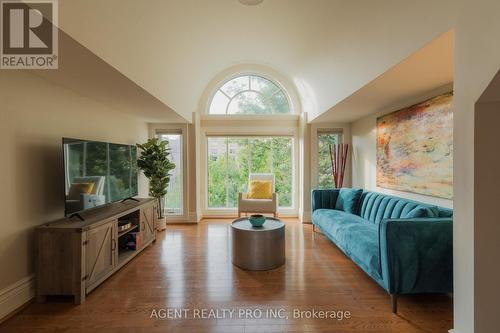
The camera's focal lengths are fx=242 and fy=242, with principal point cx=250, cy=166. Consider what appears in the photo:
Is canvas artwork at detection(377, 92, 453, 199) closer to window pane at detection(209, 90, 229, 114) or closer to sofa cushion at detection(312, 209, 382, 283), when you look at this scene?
sofa cushion at detection(312, 209, 382, 283)

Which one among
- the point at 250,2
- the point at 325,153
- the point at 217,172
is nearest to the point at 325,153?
the point at 325,153

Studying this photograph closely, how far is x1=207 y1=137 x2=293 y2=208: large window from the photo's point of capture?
18.5 feet

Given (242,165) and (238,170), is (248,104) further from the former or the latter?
(238,170)

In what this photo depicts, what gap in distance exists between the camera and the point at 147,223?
3.70 metres

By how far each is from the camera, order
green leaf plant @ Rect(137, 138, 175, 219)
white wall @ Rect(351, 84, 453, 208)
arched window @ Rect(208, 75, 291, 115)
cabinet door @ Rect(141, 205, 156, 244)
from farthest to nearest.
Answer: arched window @ Rect(208, 75, 291, 115)
green leaf plant @ Rect(137, 138, 175, 219)
cabinet door @ Rect(141, 205, 156, 244)
white wall @ Rect(351, 84, 453, 208)

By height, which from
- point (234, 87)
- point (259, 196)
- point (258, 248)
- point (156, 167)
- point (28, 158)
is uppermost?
point (234, 87)

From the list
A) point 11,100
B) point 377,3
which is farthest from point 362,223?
point 11,100

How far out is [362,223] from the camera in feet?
10.7

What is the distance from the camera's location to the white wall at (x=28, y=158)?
6.96 feet

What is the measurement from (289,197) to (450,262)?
12.1ft

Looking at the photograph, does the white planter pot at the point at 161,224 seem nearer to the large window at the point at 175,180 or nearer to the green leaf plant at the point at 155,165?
the green leaf plant at the point at 155,165

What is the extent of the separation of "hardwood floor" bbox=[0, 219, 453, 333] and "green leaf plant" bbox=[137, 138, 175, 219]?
1.54 m

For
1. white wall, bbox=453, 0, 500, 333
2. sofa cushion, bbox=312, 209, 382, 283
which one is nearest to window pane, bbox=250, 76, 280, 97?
sofa cushion, bbox=312, 209, 382, 283

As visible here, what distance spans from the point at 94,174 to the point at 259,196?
311 centimetres
